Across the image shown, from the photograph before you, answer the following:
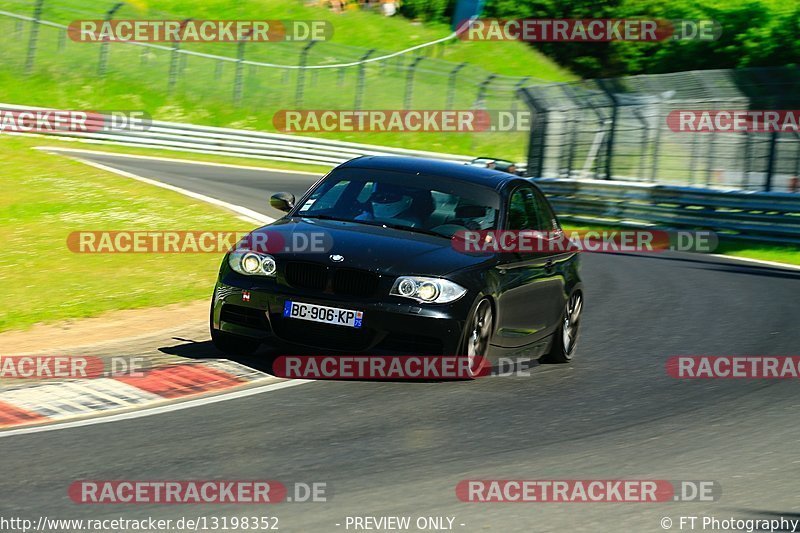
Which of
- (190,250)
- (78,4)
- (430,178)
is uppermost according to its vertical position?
(78,4)

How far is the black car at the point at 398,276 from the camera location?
830cm

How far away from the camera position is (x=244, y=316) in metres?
8.62

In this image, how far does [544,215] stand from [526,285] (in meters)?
1.18

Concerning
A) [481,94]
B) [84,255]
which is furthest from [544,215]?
[481,94]

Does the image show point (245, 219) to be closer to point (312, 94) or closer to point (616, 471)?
point (616, 471)

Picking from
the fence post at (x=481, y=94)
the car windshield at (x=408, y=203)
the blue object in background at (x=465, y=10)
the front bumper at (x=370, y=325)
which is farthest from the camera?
the blue object in background at (x=465, y=10)

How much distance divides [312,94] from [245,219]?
28.3m

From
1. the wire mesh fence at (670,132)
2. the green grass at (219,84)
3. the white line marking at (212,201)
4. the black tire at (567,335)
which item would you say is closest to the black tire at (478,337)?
the black tire at (567,335)

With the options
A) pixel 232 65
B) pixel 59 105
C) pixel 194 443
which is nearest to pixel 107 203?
pixel 194 443

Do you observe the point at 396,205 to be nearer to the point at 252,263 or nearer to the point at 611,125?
the point at 252,263

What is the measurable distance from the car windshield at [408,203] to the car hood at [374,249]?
17cm

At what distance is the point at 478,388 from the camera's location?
340 inches

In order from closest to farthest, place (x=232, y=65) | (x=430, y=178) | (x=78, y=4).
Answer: (x=430, y=178) < (x=232, y=65) < (x=78, y=4)

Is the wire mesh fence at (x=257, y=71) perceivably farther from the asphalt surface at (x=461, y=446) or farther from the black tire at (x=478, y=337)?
the asphalt surface at (x=461, y=446)
